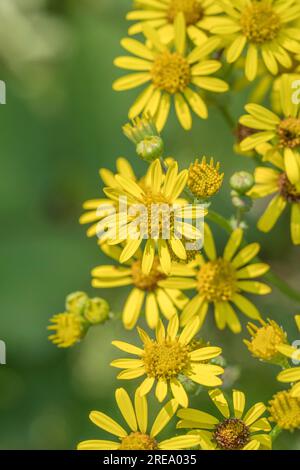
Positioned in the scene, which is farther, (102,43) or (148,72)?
(102,43)

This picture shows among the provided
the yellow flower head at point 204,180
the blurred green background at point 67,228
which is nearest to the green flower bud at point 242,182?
the yellow flower head at point 204,180

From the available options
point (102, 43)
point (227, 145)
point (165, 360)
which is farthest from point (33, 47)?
point (165, 360)

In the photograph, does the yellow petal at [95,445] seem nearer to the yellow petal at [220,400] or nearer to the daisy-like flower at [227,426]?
the daisy-like flower at [227,426]

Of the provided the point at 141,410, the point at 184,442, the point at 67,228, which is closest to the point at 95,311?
the point at 141,410

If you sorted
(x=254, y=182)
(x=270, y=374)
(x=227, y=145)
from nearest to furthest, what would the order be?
(x=254, y=182) → (x=270, y=374) → (x=227, y=145)

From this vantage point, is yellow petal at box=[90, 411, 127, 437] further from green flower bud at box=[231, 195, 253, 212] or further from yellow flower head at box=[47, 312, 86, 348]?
green flower bud at box=[231, 195, 253, 212]

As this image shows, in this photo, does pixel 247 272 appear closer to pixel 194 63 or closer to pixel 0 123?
pixel 194 63
